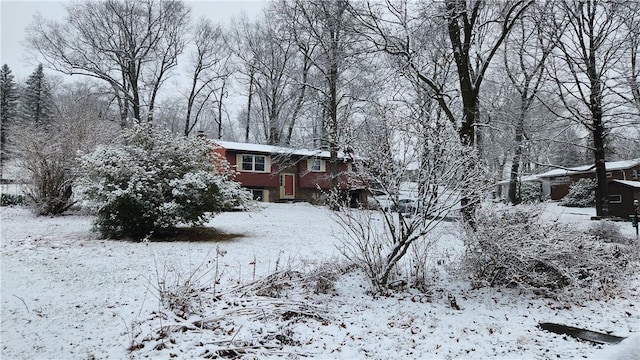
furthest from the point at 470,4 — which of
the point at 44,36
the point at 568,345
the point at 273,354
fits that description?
the point at 44,36

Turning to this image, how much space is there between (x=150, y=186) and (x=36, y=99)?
35.0 metres

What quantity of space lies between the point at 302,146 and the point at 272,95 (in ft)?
34.8

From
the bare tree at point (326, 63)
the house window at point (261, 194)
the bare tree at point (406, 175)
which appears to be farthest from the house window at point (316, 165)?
the bare tree at point (406, 175)

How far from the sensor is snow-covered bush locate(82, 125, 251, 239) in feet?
30.7

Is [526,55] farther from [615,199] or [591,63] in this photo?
[615,199]

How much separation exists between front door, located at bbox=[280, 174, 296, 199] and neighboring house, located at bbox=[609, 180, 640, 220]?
18.1 meters

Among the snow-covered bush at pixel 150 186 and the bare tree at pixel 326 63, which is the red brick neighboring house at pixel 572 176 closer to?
the bare tree at pixel 326 63

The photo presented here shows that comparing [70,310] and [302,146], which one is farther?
[302,146]

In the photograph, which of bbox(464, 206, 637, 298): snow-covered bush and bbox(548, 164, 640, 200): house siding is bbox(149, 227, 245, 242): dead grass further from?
bbox(548, 164, 640, 200): house siding

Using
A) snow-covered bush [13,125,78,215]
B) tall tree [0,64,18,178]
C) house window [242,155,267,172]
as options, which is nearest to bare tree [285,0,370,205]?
house window [242,155,267,172]

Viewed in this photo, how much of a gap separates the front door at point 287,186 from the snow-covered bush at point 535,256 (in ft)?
65.5

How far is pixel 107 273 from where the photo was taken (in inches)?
239

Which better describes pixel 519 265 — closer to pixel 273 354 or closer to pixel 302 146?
pixel 273 354

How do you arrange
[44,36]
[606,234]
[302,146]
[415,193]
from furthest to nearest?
1. [44,36]
2. [302,146]
3. [606,234]
4. [415,193]
